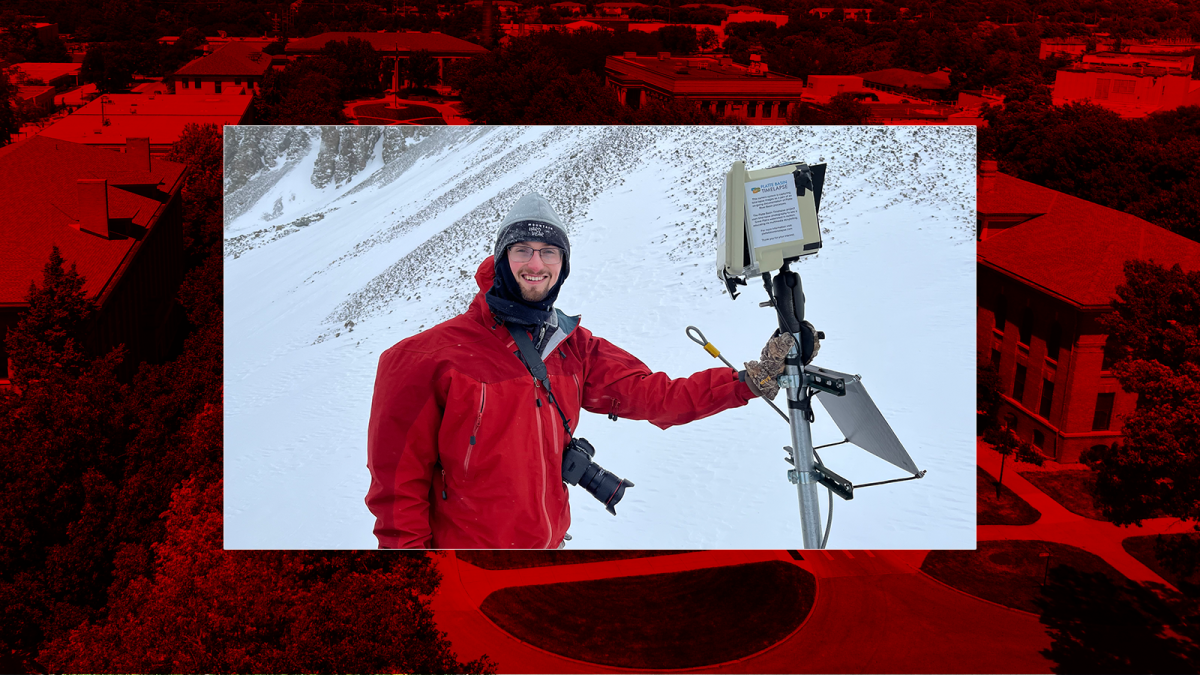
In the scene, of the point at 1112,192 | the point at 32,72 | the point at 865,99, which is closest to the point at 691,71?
the point at 865,99

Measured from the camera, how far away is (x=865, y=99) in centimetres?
4606

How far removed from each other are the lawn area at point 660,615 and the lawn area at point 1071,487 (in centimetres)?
585

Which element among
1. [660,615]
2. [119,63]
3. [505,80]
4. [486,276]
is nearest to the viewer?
[486,276]

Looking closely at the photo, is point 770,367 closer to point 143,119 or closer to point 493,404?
point 493,404

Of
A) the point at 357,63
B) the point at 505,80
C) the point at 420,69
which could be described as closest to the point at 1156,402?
the point at 505,80

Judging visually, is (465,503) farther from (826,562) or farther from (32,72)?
(32,72)

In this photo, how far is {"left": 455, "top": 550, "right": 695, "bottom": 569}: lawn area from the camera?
19.5 m

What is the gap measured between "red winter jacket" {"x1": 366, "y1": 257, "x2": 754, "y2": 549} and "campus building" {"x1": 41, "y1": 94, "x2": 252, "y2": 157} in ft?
89.9

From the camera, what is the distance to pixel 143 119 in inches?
1432

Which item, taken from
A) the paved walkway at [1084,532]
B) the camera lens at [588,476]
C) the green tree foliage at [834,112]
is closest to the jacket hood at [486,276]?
the camera lens at [588,476]

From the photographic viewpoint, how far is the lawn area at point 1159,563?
61.6 ft

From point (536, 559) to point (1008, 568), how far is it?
835cm

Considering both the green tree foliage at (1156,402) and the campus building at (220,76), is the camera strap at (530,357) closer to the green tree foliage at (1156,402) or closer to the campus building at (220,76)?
the green tree foliage at (1156,402)

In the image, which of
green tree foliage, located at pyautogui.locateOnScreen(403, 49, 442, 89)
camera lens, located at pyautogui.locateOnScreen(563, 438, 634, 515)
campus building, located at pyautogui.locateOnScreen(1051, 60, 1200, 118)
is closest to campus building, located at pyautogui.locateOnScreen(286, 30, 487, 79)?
green tree foliage, located at pyautogui.locateOnScreen(403, 49, 442, 89)
